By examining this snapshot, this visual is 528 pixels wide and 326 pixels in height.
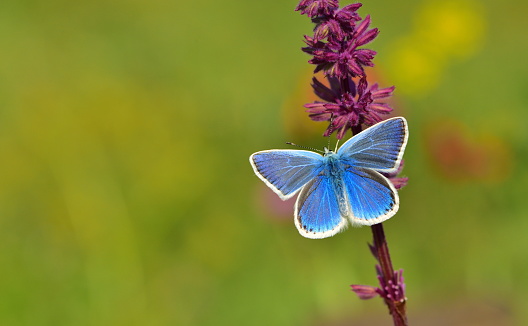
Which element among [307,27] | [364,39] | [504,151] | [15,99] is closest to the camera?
[364,39]

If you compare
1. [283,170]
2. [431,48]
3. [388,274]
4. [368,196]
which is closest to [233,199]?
[431,48]

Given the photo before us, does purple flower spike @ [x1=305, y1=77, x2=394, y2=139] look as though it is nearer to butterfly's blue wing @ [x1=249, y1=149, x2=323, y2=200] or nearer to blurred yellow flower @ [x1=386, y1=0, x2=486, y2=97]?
butterfly's blue wing @ [x1=249, y1=149, x2=323, y2=200]

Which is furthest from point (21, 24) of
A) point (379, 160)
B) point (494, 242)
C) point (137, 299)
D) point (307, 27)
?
point (379, 160)

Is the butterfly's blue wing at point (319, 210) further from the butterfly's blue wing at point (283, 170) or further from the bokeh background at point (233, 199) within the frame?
the bokeh background at point (233, 199)

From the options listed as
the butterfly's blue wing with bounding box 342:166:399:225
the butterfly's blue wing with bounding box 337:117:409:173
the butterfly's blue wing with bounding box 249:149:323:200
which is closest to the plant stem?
the butterfly's blue wing with bounding box 342:166:399:225

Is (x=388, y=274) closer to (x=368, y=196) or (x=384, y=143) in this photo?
(x=368, y=196)

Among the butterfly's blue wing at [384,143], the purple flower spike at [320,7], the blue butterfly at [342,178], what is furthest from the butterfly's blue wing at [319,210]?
the purple flower spike at [320,7]

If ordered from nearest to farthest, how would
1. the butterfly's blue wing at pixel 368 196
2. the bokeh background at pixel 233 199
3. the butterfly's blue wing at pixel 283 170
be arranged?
the butterfly's blue wing at pixel 368 196
the butterfly's blue wing at pixel 283 170
the bokeh background at pixel 233 199

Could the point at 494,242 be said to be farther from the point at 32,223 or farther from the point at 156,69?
the point at 156,69
